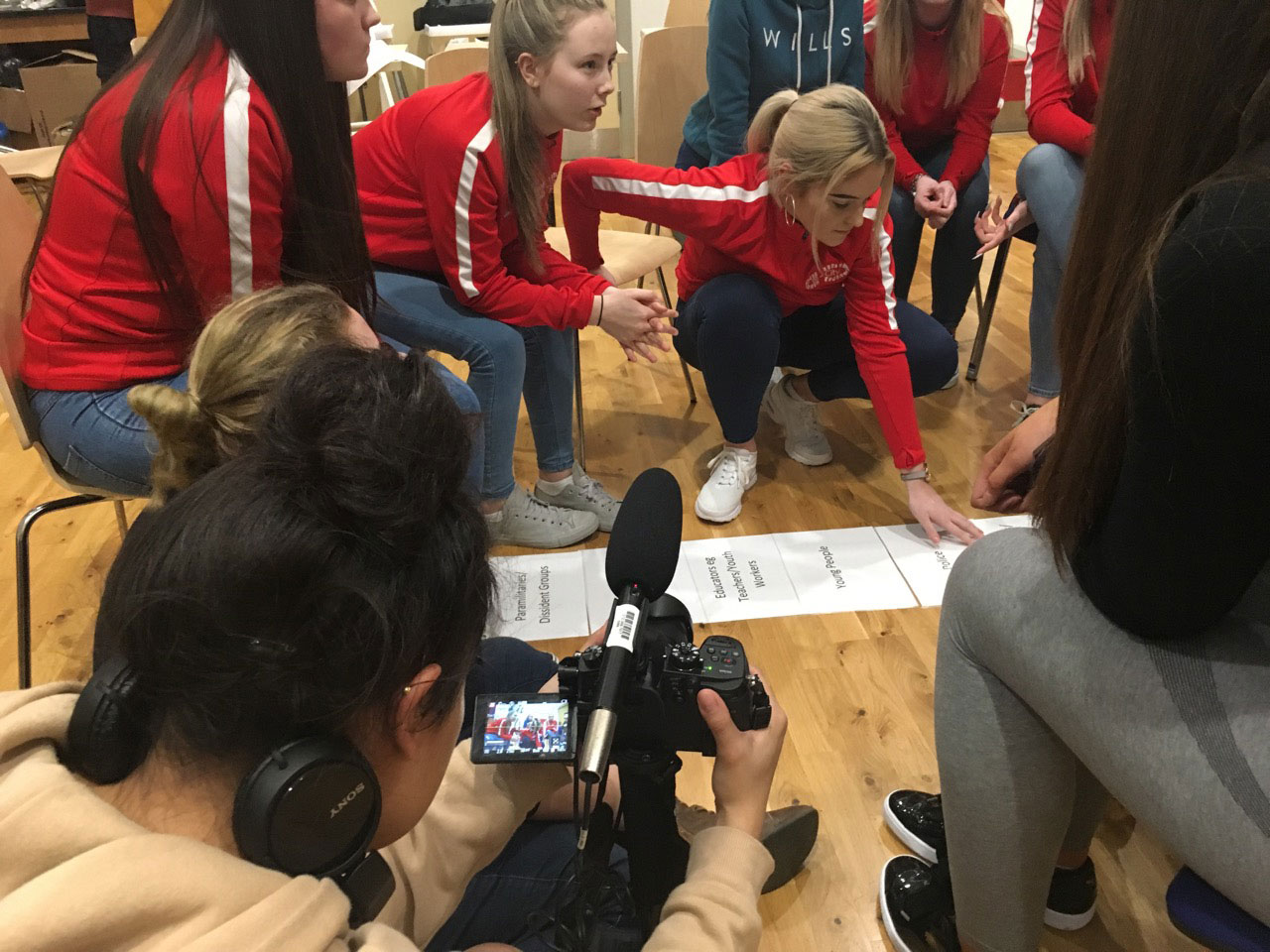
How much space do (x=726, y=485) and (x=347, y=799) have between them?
56.7 inches

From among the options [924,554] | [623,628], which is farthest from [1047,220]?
[623,628]

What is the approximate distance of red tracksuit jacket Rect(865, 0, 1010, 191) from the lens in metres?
2.18

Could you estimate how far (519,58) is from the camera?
1574 millimetres

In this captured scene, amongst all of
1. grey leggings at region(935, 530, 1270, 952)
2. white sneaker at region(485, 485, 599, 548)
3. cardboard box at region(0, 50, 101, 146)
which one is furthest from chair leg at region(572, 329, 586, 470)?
Result: cardboard box at region(0, 50, 101, 146)

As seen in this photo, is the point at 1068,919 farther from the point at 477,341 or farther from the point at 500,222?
the point at 500,222

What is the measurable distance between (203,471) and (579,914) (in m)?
0.50

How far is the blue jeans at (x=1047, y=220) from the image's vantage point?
1979 mm

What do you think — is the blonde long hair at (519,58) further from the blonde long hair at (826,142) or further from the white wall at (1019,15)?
the white wall at (1019,15)

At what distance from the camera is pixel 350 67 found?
133 centimetres

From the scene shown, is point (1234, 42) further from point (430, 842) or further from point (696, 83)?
point (696, 83)

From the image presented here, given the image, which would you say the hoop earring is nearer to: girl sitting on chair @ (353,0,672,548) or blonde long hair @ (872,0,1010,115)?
girl sitting on chair @ (353,0,672,548)

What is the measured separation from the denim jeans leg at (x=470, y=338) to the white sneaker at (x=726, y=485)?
442 mm

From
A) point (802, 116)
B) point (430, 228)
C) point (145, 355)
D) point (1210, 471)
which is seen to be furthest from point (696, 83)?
point (1210, 471)

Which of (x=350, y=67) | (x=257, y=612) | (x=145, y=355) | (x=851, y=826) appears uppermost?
(x=350, y=67)
